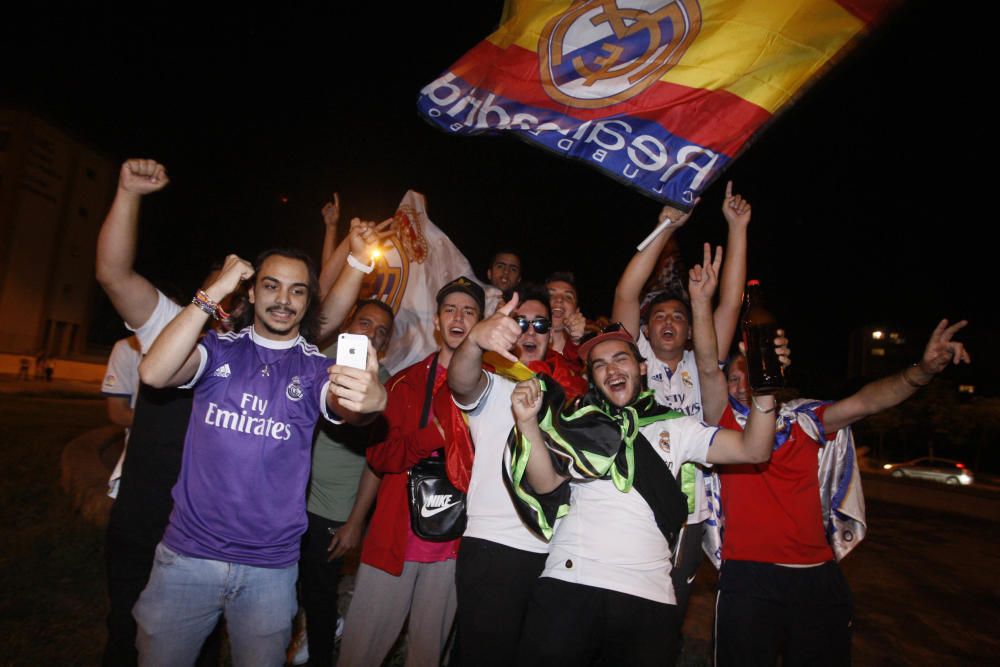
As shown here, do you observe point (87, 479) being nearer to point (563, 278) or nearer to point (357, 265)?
point (357, 265)

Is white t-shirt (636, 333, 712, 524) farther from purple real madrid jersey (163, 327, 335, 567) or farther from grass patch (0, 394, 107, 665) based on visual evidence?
grass patch (0, 394, 107, 665)

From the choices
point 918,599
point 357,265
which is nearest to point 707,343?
point 357,265

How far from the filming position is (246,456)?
263cm

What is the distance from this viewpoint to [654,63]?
4.43 metres

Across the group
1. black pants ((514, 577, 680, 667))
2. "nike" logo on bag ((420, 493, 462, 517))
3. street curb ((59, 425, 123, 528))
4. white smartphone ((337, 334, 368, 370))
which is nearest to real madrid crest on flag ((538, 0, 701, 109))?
"nike" logo on bag ((420, 493, 462, 517))

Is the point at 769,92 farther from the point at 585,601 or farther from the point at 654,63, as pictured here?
the point at 585,601

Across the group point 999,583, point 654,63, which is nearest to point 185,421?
point 654,63

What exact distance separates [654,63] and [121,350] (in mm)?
4331

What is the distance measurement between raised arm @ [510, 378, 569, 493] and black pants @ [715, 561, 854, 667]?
4.61 feet

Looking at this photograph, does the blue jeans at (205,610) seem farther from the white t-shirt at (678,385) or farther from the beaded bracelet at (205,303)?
the white t-shirt at (678,385)

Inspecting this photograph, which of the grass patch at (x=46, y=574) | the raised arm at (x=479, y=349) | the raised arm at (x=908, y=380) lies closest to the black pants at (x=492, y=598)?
the raised arm at (x=479, y=349)

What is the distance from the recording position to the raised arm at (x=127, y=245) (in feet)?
8.53

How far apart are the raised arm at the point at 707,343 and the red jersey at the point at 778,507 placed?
123 millimetres

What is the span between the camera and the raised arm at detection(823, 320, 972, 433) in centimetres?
359
